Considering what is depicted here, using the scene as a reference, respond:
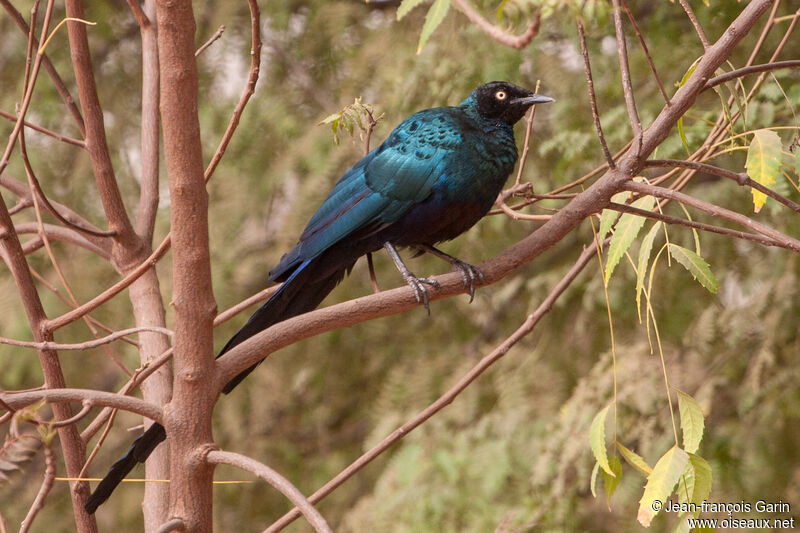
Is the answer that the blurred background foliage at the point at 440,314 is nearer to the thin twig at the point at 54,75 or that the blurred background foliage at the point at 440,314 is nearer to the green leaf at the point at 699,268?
the green leaf at the point at 699,268

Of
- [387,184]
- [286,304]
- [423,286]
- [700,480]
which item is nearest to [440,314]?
[387,184]

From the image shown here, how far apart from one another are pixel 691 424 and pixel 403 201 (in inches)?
45.0

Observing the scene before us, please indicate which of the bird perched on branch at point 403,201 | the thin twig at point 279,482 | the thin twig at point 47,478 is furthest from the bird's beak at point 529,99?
the thin twig at point 47,478

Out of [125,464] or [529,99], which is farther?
[529,99]

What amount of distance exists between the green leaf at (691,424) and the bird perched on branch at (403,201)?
86 cm

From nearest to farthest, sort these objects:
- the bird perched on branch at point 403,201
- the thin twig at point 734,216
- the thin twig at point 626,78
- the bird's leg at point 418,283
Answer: the thin twig at point 734,216 < the thin twig at point 626,78 < the bird's leg at point 418,283 < the bird perched on branch at point 403,201

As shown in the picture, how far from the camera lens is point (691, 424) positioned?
5.54 feet

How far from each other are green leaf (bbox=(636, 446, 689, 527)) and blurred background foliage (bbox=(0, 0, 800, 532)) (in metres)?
1.40

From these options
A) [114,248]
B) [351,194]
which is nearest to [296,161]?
[351,194]

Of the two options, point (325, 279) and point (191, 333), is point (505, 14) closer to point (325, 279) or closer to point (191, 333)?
point (191, 333)

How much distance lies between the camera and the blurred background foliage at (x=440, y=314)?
136 inches

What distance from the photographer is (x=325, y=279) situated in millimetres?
2516

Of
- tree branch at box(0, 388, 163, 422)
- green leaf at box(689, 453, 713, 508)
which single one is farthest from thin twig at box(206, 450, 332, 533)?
green leaf at box(689, 453, 713, 508)

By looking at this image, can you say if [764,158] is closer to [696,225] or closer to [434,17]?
[696,225]
